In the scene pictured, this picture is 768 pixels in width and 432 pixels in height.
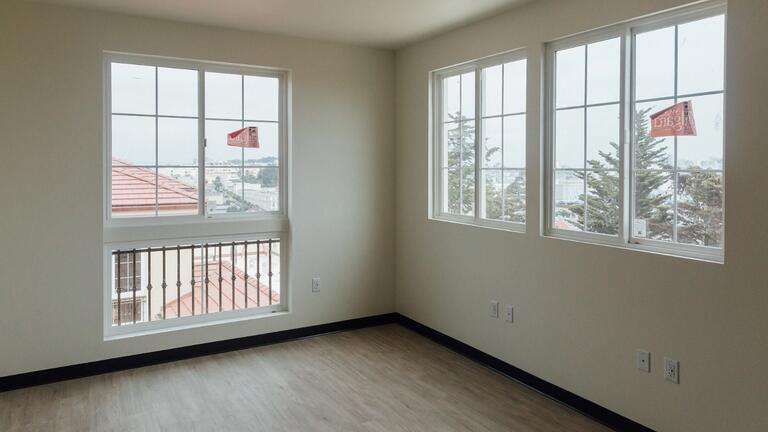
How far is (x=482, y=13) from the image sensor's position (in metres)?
3.72

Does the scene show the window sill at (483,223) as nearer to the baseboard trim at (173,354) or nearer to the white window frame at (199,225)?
the baseboard trim at (173,354)

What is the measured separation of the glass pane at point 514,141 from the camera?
3686 mm

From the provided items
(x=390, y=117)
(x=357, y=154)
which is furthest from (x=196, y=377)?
(x=390, y=117)

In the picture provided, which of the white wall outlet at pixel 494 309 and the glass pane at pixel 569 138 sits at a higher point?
the glass pane at pixel 569 138

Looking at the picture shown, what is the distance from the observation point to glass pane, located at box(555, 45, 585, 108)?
10.7 feet

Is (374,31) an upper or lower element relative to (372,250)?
upper

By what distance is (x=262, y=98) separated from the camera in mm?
4465

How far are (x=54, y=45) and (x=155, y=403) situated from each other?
241cm

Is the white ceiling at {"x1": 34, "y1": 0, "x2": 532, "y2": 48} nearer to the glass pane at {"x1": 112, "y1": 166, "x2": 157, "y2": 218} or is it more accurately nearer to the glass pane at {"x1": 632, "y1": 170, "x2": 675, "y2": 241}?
the glass pane at {"x1": 112, "y1": 166, "x2": 157, "y2": 218}

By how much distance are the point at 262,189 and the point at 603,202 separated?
8.76 feet

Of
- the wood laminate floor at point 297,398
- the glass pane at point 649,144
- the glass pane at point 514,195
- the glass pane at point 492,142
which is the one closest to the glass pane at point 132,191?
the wood laminate floor at point 297,398

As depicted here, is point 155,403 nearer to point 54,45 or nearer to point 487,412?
point 487,412

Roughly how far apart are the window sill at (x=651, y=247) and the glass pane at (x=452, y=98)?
1368 millimetres

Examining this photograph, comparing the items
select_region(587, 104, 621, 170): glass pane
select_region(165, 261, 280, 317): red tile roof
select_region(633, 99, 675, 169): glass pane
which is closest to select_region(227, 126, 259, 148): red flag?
select_region(165, 261, 280, 317): red tile roof
